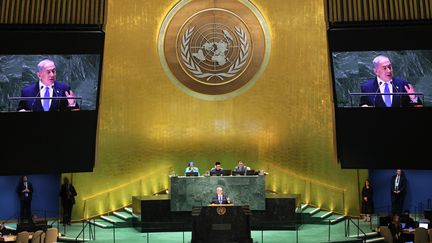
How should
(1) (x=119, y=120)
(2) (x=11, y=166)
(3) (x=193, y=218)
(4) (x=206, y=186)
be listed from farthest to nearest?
(1) (x=119, y=120) < (4) (x=206, y=186) < (3) (x=193, y=218) < (2) (x=11, y=166)

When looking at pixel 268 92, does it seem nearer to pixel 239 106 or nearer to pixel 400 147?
pixel 239 106

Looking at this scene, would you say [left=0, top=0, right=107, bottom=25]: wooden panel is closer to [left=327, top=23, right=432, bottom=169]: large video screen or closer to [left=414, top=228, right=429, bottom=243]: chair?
[left=327, top=23, right=432, bottom=169]: large video screen

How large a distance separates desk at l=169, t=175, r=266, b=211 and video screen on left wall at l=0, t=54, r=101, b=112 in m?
3.34

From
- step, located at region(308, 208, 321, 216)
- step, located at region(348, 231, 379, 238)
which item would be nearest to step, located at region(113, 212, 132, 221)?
step, located at region(308, 208, 321, 216)

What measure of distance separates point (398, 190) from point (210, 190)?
512cm

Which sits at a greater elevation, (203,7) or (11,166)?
(203,7)

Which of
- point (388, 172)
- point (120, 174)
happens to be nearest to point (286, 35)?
point (388, 172)

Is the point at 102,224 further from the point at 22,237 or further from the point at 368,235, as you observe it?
the point at 368,235

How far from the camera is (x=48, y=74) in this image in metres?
15.6

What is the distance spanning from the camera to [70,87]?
→ 15.6m

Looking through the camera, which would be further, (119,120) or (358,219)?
(119,120)

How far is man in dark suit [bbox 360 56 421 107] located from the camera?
15.2m

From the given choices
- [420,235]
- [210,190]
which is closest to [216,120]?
[210,190]

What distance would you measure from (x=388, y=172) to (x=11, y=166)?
1046cm
